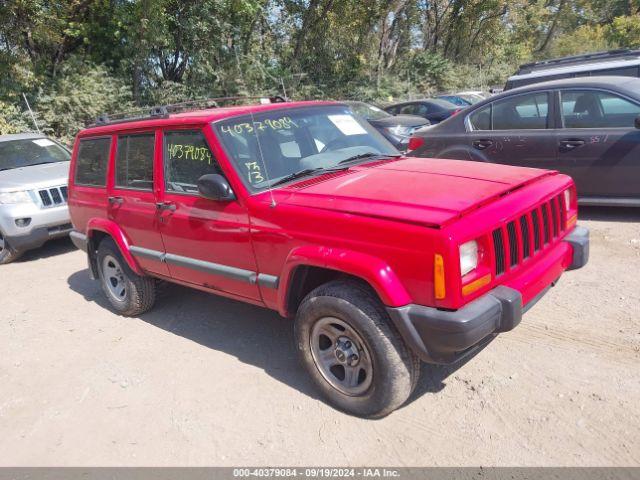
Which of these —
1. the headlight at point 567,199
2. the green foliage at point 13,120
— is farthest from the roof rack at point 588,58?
the green foliage at point 13,120

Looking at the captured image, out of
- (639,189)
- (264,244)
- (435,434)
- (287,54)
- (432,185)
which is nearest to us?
(435,434)

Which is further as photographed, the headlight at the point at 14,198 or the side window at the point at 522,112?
the headlight at the point at 14,198

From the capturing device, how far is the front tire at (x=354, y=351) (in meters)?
2.88

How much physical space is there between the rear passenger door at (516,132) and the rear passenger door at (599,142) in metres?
0.17

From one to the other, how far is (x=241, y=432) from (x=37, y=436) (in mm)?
1382

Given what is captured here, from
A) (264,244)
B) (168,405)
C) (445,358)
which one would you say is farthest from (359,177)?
(168,405)

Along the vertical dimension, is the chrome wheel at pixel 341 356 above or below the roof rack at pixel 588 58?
below

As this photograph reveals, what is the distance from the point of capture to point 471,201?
2.84 m

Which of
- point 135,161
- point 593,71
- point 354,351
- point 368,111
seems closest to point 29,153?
point 135,161

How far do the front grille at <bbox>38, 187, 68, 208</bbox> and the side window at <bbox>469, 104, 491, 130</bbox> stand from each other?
19.0 feet

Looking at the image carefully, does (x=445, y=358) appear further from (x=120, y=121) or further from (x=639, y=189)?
(x=639, y=189)

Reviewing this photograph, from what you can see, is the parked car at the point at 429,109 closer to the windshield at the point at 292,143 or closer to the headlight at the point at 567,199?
the windshield at the point at 292,143

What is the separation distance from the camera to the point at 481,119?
6777mm

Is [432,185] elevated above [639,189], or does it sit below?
above
